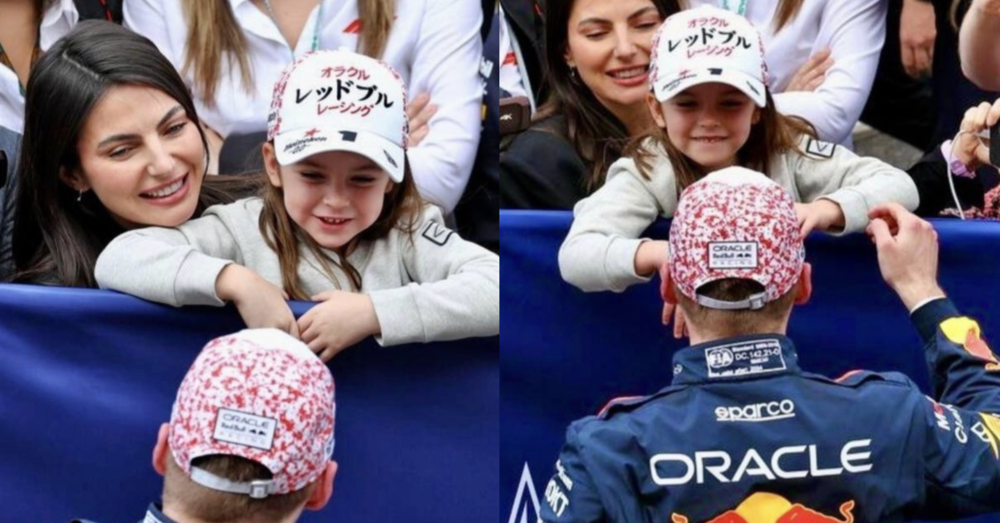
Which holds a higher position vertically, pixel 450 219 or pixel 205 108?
pixel 205 108

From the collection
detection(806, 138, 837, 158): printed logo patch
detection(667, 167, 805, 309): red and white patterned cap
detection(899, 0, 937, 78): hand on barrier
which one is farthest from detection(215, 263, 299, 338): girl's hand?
detection(899, 0, 937, 78): hand on barrier

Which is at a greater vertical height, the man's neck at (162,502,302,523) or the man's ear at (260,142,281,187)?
the man's ear at (260,142,281,187)

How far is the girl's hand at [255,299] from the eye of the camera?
3082mm

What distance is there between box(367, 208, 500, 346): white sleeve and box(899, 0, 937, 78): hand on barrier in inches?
50.7

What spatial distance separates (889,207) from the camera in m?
3.15

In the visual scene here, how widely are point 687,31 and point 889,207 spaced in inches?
25.1

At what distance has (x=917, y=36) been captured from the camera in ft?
12.6

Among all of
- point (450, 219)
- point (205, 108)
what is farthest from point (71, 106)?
point (450, 219)

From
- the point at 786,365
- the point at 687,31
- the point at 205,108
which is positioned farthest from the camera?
the point at 205,108

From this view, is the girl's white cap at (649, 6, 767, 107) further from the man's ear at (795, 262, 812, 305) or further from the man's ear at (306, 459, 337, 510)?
the man's ear at (306, 459, 337, 510)

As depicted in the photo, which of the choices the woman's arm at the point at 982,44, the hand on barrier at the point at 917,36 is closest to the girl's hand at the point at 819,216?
the woman's arm at the point at 982,44

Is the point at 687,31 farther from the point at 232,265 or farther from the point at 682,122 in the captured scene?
the point at 232,265

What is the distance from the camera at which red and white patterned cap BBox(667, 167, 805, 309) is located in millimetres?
2709

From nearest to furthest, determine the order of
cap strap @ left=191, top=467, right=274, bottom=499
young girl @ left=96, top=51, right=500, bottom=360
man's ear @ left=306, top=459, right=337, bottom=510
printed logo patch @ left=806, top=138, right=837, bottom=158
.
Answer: cap strap @ left=191, top=467, right=274, bottom=499 → man's ear @ left=306, top=459, right=337, bottom=510 → young girl @ left=96, top=51, right=500, bottom=360 → printed logo patch @ left=806, top=138, right=837, bottom=158
